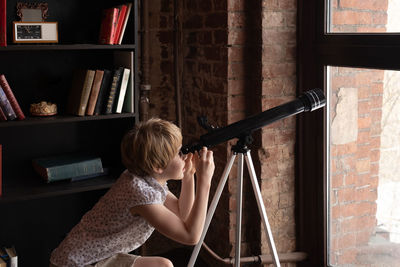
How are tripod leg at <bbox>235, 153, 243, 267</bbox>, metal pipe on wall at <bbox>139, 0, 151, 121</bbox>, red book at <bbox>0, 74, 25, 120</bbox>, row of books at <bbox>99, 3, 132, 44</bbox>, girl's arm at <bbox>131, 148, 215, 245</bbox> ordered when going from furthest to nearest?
metal pipe on wall at <bbox>139, 0, 151, 121</bbox> < row of books at <bbox>99, 3, 132, 44</bbox> < red book at <bbox>0, 74, 25, 120</bbox> < tripod leg at <bbox>235, 153, 243, 267</bbox> < girl's arm at <bbox>131, 148, 215, 245</bbox>

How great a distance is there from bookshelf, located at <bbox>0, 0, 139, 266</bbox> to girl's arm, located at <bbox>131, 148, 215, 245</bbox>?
0.85 metres

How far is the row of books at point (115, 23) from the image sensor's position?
112 inches

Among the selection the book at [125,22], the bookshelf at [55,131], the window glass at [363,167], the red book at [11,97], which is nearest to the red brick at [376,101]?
the window glass at [363,167]

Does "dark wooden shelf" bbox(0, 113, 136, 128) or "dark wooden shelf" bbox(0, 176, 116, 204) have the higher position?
"dark wooden shelf" bbox(0, 113, 136, 128)

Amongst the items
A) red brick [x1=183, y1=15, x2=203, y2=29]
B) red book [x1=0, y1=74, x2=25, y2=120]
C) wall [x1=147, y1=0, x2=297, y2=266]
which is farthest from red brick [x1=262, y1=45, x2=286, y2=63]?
red book [x1=0, y1=74, x2=25, y2=120]

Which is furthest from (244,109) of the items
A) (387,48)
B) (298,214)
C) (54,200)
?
(54,200)

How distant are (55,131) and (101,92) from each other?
0.42 metres

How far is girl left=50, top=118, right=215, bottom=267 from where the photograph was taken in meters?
2.15

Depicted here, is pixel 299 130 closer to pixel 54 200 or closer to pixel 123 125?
pixel 123 125

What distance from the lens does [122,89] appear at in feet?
9.65

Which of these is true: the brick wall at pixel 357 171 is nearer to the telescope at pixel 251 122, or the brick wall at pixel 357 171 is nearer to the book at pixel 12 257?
the telescope at pixel 251 122

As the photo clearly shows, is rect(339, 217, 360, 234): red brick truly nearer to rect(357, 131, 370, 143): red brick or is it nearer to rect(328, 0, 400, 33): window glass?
rect(357, 131, 370, 143): red brick

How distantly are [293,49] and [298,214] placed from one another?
0.93m

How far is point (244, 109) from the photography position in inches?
121
